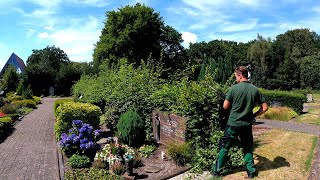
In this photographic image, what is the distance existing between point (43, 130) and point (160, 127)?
26.4ft

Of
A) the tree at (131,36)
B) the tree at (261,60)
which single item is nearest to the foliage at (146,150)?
the tree at (131,36)

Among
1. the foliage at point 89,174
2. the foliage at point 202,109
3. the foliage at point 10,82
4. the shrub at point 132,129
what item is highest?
the foliage at point 10,82

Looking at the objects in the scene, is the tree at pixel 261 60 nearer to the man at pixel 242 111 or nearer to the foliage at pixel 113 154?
the foliage at pixel 113 154

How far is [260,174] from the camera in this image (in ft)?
21.7

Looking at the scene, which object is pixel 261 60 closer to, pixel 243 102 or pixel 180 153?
pixel 180 153

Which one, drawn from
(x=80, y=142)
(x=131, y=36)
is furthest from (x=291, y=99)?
(x=131, y=36)

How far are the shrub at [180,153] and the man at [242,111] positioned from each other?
173 cm

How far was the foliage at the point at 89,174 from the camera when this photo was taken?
7.49m

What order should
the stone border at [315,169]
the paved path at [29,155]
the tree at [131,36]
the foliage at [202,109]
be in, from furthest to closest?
the tree at [131,36] < the paved path at [29,155] < the foliage at [202,109] < the stone border at [315,169]

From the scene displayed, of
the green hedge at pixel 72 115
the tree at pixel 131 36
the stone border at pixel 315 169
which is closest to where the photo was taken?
the stone border at pixel 315 169

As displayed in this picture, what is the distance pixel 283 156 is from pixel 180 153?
2699 millimetres

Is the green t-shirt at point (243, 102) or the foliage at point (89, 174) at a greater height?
the green t-shirt at point (243, 102)

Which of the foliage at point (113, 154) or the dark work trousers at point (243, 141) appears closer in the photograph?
the dark work trousers at point (243, 141)

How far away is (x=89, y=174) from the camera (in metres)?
7.79
